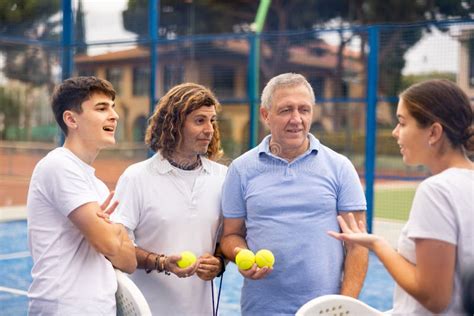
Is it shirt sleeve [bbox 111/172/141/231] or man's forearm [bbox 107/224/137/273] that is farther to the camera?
shirt sleeve [bbox 111/172/141/231]

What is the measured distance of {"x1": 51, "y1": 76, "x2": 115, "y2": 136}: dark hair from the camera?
2.95 meters

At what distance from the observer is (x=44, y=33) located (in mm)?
13336

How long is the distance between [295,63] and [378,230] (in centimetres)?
524

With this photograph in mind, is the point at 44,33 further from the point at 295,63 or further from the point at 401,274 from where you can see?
the point at 401,274

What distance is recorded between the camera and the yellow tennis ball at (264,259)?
2920mm

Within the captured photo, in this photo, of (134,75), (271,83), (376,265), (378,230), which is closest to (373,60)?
(376,265)

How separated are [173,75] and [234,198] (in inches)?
330

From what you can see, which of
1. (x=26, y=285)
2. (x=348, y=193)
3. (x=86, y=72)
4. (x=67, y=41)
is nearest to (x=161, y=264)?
(x=348, y=193)

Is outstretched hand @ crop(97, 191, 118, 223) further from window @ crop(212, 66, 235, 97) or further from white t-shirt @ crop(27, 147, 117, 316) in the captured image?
window @ crop(212, 66, 235, 97)

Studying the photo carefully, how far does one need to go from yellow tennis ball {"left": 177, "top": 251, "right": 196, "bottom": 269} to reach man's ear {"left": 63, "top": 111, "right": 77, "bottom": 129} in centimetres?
67

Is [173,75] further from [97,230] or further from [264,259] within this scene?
[97,230]

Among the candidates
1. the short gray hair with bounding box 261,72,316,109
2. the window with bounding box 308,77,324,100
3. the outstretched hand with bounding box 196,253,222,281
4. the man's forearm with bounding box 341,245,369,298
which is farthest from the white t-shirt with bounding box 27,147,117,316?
the window with bounding box 308,77,324,100

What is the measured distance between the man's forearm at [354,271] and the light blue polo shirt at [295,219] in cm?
4

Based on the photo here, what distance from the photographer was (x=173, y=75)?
11.4 meters
